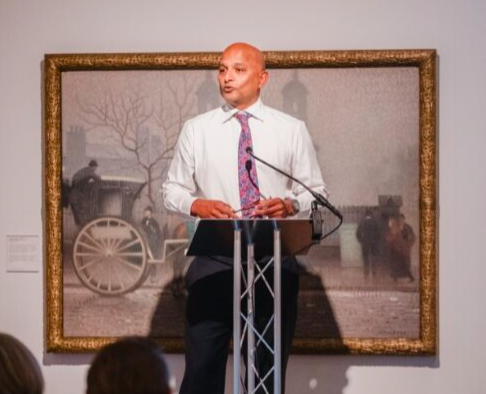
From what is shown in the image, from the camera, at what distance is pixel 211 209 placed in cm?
360

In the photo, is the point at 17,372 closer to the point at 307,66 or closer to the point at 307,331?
the point at 307,331

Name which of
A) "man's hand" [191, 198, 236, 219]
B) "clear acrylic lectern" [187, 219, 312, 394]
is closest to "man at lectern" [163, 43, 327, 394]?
"man's hand" [191, 198, 236, 219]

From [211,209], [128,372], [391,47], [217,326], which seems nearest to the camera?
[128,372]

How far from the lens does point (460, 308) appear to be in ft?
14.5

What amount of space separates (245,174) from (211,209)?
0.40 meters

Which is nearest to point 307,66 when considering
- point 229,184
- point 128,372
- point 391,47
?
point 391,47

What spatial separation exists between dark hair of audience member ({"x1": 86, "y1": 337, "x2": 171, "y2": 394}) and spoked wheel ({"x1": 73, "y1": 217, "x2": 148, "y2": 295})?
8.48 feet

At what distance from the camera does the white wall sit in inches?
175

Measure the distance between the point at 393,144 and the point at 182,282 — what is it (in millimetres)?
1185

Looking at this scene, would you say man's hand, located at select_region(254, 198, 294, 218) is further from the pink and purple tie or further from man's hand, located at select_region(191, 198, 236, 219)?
the pink and purple tie

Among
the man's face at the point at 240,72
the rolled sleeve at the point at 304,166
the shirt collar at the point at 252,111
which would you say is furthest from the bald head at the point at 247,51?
the rolled sleeve at the point at 304,166

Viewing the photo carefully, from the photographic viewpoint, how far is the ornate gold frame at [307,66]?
14.5ft

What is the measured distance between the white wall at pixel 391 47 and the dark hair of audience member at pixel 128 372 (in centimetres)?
259

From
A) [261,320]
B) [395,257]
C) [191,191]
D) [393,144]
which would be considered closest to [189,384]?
[261,320]
